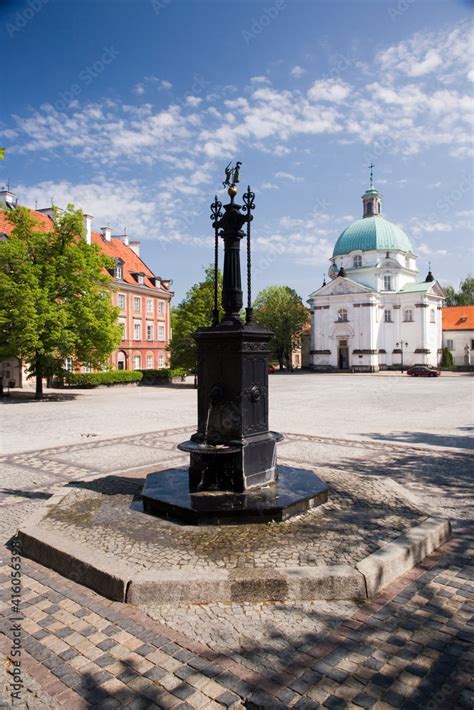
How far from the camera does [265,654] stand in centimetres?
362

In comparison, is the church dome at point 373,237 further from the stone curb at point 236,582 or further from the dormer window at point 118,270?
the stone curb at point 236,582

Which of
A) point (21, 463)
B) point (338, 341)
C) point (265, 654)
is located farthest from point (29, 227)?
point (338, 341)

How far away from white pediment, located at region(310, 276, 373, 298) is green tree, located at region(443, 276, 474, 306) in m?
30.2

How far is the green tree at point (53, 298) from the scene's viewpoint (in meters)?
23.1

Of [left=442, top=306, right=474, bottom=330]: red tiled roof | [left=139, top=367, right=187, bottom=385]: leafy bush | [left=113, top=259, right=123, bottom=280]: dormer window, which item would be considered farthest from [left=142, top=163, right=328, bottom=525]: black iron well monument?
[left=442, top=306, right=474, bottom=330]: red tiled roof

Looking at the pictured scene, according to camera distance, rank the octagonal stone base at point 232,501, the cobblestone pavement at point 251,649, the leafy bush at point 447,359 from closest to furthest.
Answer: the cobblestone pavement at point 251,649 → the octagonal stone base at point 232,501 → the leafy bush at point 447,359

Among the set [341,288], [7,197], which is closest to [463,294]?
[341,288]

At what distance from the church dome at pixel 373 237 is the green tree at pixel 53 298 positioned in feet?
151

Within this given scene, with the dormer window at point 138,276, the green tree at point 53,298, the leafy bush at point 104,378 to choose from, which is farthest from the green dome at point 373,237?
the green tree at point 53,298

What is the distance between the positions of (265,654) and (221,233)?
523 centimetres

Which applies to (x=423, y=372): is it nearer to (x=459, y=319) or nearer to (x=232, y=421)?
(x=459, y=319)

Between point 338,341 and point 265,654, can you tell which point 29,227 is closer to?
point 265,654

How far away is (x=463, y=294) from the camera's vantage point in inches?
3255

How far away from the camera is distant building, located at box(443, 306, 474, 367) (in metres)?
63.8
